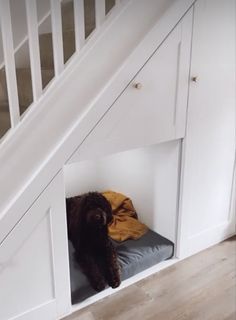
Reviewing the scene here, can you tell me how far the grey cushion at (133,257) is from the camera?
1964 mm

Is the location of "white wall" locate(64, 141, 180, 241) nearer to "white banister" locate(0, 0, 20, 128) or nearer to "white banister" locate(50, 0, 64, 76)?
"white banister" locate(50, 0, 64, 76)

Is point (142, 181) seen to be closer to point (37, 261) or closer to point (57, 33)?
point (37, 261)

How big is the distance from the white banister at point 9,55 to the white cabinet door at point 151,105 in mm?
397

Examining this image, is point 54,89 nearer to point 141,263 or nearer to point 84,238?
point 84,238

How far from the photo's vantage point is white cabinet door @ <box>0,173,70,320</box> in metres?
1.57

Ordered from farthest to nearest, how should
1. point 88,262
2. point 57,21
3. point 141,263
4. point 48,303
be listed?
point 141,263
point 88,262
point 48,303
point 57,21

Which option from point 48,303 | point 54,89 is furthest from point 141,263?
point 54,89

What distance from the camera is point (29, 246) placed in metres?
1.61

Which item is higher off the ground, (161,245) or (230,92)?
(230,92)

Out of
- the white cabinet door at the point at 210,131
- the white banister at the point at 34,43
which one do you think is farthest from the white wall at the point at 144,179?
the white banister at the point at 34,43

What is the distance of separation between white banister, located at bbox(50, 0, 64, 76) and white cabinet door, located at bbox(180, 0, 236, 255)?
0.89 m

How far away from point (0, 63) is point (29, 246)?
126cm

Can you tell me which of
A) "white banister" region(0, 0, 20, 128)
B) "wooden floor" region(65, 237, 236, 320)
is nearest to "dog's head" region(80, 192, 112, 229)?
"wooden floor" region(65, 237, 236, 320)

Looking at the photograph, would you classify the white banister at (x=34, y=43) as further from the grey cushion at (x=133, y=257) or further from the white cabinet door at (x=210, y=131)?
the grey cushion at (x=133, y=257)
